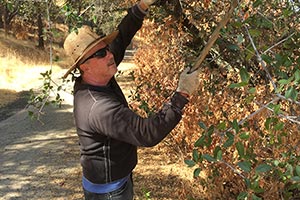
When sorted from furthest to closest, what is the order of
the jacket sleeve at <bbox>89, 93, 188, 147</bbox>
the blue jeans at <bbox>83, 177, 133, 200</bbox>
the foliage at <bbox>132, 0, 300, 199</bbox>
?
the blue jeans at <bbox>83, 177, 133, 200</bbox>
the foliage at <bbox>132, 0, 300, 199</bbox>
the jacket sleeve at <bbox>89, 93, 188, 147</bbox>

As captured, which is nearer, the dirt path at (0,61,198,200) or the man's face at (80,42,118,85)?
the man's face at (80,42,118,85)

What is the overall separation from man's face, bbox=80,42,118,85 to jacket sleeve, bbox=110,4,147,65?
1.71ft

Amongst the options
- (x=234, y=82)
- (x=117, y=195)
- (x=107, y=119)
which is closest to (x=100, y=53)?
(x=107, y=119)

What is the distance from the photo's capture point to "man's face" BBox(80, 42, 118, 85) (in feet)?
9.55

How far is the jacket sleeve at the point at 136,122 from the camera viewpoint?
2463 millimetres

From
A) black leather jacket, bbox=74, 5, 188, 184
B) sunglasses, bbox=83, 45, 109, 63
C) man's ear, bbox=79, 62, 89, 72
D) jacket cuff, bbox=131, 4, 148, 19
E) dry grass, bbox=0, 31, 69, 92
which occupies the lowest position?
dry grass, bbox=0, 31, 69, 92

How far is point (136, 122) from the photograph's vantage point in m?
2.52

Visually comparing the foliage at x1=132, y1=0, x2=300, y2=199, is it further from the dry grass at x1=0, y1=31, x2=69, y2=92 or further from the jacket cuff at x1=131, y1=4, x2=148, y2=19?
the dry grass at x1=0, y1=31, x2=69, y2=92

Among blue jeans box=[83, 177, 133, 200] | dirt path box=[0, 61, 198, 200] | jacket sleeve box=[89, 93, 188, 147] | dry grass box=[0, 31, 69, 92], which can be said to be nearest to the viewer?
jacket sleeve box=[89, 93, 188, 147]

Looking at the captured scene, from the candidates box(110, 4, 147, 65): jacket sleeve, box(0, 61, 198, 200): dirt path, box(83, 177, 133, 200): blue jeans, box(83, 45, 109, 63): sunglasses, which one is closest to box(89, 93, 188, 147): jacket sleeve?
box(83, 45, 109, 63): sunglasses

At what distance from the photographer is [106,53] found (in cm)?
297

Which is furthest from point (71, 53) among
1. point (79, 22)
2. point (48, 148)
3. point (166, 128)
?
point (48, 148)

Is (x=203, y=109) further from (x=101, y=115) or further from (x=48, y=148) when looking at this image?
(x=48, y=148)

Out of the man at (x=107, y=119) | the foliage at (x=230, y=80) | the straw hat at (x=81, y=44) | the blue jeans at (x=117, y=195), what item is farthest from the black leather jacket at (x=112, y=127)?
the foliage at (x=230, y=80)
